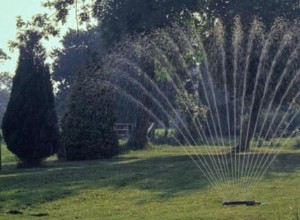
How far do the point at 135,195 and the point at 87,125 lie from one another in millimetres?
15062

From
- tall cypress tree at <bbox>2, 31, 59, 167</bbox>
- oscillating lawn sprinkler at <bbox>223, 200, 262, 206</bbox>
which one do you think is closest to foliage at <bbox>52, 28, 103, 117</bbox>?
tall cypress tree at <bbox>2, 31, 59, 167</bbox>

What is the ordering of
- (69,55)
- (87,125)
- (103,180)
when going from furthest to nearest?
(69,55) < (87,125) < (103,180)

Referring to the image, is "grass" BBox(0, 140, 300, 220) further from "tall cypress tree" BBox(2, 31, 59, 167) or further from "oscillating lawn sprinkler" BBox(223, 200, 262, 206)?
"tall cypress tree" BBox(2, 31, 59, 167)

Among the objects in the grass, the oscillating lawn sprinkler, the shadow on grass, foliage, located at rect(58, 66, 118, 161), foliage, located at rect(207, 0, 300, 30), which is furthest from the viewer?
foliage, located at rect(207, 0, 300, 30)

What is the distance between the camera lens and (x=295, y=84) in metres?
35.3

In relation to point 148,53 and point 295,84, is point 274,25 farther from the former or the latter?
point 148,53

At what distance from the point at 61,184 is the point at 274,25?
603 inches

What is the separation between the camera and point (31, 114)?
28172mm

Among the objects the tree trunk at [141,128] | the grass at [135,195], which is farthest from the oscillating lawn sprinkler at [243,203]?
the tree trunk at [141,128]

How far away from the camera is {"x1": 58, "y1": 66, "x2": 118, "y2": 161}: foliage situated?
33.2m

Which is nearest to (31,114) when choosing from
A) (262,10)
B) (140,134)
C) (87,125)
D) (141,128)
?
(87,125)

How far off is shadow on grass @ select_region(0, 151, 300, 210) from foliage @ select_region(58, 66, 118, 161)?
15.1 feet

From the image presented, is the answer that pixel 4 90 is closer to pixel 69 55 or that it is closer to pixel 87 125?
pixel 69 55

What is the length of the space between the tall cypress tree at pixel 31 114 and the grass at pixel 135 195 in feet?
7.30
